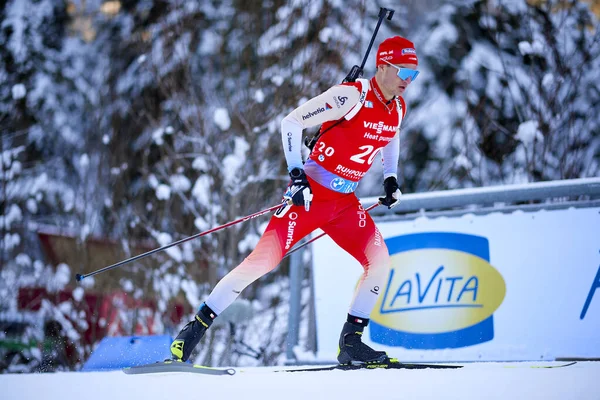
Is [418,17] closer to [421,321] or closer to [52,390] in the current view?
[421,321]

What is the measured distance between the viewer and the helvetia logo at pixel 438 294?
5.71 m

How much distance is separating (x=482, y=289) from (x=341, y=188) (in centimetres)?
189

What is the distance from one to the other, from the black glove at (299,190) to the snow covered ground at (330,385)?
93 cm

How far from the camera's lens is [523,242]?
5664mm

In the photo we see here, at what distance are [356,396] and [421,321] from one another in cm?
294

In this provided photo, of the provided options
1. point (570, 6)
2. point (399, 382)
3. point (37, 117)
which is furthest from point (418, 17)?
point (399, 382)

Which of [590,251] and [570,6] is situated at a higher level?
[570,6]

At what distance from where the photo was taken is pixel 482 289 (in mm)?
5727

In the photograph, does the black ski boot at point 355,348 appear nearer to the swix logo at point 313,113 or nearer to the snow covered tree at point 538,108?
the swix logo at point 313,113

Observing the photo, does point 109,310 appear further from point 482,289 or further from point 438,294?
point 482,289

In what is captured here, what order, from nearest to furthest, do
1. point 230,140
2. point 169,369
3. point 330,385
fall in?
point 330,385
point 169,369
point 230,140

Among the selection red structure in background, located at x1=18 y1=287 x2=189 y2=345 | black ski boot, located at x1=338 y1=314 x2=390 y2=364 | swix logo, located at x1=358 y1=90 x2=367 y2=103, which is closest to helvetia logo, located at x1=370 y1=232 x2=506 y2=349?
black ski boot, located at x1=338 y1=314 x2=390 y2=364

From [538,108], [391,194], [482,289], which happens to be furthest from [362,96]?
[538,108]

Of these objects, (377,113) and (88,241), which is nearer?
(377,113)
